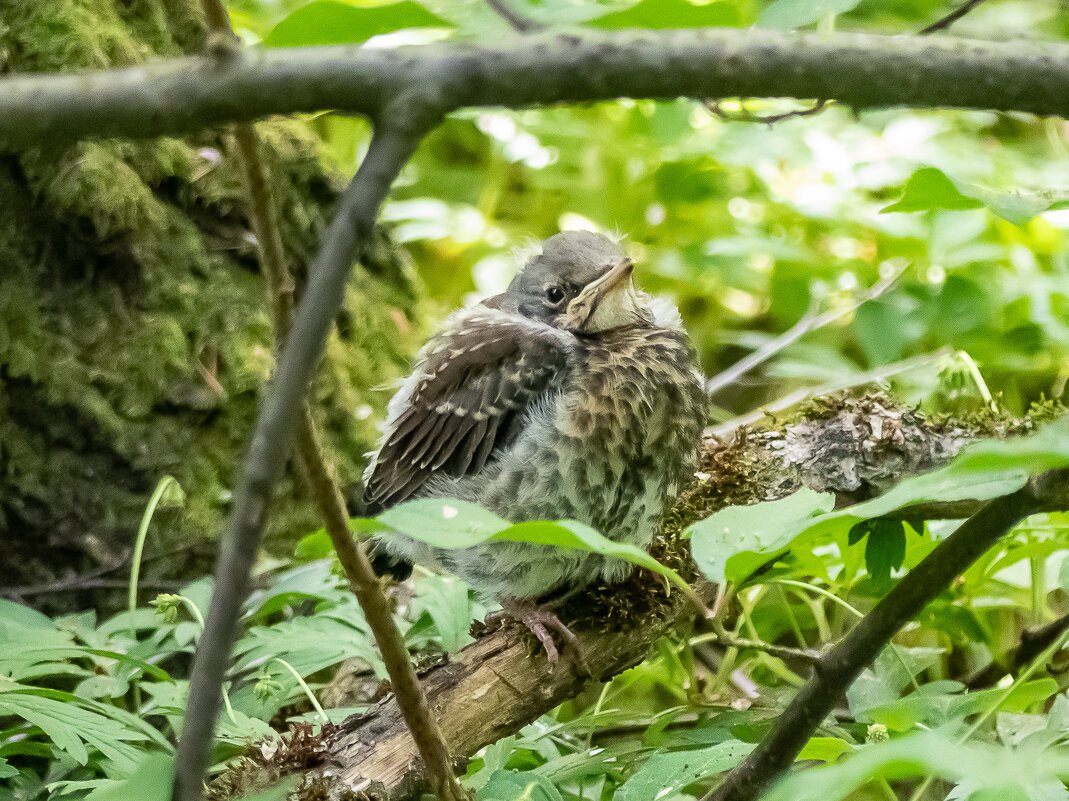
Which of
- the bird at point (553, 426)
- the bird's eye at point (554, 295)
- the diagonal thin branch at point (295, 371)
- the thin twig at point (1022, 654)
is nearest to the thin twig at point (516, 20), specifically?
the diagonal thin branch at point (295, 371)

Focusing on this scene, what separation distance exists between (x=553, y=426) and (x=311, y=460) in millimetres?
795

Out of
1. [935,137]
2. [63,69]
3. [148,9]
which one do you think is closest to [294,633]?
[63,69]

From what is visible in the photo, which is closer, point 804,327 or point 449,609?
point 449,609

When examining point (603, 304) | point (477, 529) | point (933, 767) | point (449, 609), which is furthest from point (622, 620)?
point (933, 767)

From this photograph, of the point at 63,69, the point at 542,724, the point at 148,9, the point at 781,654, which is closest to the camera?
the point at 781,654

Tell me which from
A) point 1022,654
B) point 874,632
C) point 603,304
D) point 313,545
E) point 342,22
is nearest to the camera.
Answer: point 342,22

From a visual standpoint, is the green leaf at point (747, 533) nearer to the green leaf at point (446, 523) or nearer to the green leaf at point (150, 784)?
the green leaf at point (446, 523)

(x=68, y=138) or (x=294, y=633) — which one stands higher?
(x=68, y=138)

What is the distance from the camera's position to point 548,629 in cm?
142

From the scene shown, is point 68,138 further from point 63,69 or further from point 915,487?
point 63,69

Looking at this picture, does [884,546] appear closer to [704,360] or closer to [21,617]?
[21,617]

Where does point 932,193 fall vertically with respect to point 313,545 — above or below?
above

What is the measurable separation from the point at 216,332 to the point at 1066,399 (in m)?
1.74

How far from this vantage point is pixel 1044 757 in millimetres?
583
